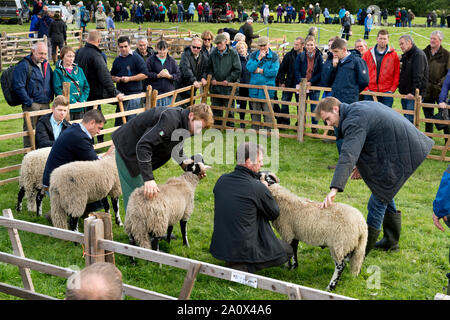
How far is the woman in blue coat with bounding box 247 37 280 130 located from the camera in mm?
11219

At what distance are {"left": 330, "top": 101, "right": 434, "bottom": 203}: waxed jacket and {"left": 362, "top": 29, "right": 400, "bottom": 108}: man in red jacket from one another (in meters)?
5.47

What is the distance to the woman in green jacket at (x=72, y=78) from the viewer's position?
360 inches

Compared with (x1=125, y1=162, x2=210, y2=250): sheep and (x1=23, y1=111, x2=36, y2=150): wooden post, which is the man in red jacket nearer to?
(x1=125, y1=162, x2=210, y2=250): sheep

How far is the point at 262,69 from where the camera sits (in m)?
11.4

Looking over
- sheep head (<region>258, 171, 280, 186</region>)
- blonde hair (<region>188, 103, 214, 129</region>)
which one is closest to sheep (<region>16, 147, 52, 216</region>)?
blonde hair (<region>188, 103, 214, 129</region>)

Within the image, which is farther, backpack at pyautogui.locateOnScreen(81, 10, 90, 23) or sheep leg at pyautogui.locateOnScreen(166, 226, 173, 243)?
backpack at pyautogui.locateOnScreen(81, 10, 90, 23)

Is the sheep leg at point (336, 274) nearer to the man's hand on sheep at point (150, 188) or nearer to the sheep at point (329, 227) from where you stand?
the sheep at point (329, 227)

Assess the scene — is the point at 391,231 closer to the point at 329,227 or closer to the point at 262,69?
the point at 329,227

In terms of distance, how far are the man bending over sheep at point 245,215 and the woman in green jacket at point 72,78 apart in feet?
16.4

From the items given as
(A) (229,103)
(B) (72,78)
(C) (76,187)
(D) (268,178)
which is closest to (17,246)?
(C) (76,187)

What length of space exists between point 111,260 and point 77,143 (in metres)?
2.62

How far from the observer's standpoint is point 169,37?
26891 mm

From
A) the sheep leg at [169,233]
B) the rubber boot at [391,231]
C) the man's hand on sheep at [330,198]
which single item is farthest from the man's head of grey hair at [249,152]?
the rubber boot at [391,231]
